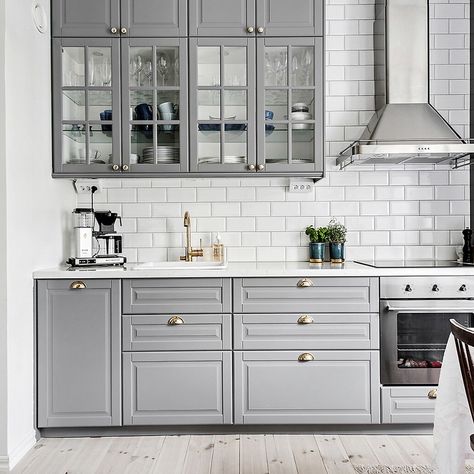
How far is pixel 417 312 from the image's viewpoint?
2.86 m

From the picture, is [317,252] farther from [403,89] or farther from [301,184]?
[403,89]

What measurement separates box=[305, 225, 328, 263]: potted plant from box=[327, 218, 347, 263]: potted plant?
0.13ft

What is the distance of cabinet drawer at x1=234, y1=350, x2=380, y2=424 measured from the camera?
9.39 feet

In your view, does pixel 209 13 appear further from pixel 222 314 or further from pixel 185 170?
pixel 222 314

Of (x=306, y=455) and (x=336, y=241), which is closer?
(x=306, y=455)

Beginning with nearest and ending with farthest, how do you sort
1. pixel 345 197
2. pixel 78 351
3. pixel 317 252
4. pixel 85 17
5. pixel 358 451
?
pixel 358 451 < pixel 78 351 < pixel 85 17 < pixel 317 252 < pixel 345 197

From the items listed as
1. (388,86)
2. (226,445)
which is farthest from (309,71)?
(226,445)

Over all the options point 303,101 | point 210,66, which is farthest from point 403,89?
point 210,66

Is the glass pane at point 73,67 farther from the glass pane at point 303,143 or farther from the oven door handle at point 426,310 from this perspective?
the oven door handle at point 426,310

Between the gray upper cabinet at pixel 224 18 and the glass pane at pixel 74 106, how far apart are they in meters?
0.76

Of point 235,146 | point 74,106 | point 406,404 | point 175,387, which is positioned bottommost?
A: point 406,404

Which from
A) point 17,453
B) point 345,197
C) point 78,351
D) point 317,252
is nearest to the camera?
point 17,453

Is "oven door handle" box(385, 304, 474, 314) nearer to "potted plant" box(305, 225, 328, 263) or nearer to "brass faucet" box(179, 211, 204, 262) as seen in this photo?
"potted plant" box(305, 225, 328, 263)

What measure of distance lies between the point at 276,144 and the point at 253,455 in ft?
5.72
